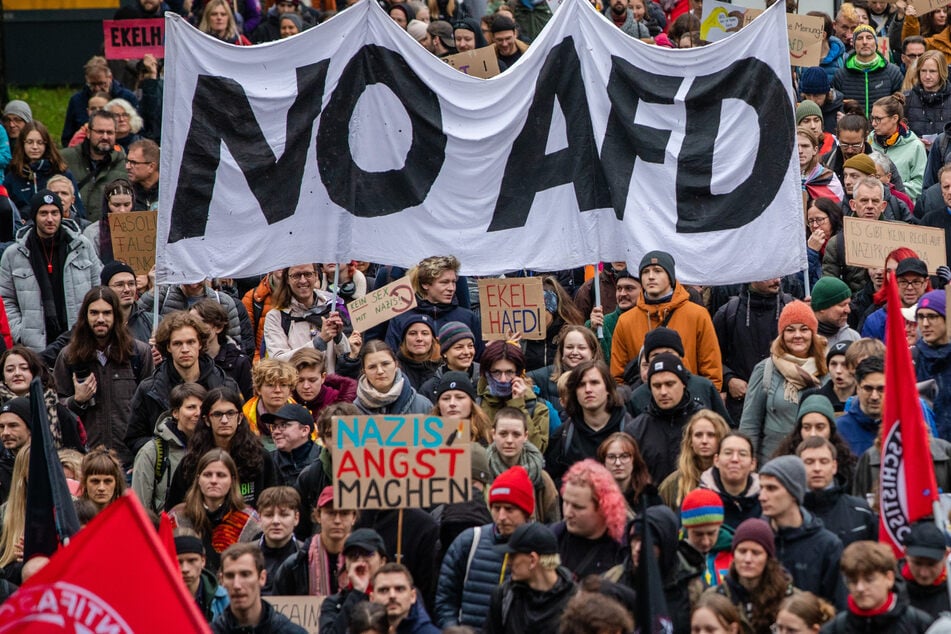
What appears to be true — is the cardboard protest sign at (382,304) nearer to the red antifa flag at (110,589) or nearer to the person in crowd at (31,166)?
the person in crowd at (31,166)

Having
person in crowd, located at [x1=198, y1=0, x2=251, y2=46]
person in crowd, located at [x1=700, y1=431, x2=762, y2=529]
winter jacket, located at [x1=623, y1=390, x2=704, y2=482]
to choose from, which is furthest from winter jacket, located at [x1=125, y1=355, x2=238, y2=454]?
person in crowd, located at [x1=198, y1=0, x2=251, y2=46]

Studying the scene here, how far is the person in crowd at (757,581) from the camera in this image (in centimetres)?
825

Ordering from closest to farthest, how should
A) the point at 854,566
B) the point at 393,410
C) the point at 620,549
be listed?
the point at 854,566
the point at 620,549
the point at 393,410

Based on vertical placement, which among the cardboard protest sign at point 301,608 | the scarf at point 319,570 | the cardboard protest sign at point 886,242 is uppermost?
the cardboard protest sign at point 886,242

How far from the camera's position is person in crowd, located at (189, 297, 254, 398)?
12102mm

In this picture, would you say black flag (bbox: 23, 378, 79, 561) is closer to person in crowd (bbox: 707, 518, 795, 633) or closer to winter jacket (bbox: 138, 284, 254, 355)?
person in crowd (bbox: 707, 518, 795, 633)

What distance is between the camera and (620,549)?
8.99 metres

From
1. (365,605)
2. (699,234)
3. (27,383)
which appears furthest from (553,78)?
(365,605)

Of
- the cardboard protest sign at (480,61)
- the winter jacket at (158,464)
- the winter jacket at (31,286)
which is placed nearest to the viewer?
the winter jacket at (158,464)

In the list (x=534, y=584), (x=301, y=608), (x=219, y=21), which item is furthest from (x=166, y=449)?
(x=219, y=21)

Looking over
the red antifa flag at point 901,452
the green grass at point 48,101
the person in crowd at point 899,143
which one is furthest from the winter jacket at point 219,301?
the green grass at point 48,101

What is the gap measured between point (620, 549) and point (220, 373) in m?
3.60

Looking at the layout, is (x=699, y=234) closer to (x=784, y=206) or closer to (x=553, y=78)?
(x=784, y=206)

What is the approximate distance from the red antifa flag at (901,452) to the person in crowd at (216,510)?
334 centimetres
